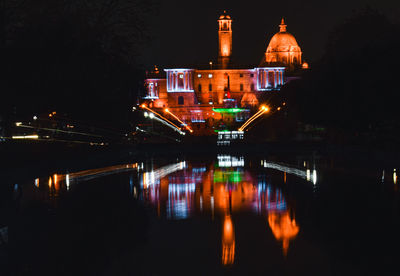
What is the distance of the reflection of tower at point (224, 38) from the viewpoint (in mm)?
177375

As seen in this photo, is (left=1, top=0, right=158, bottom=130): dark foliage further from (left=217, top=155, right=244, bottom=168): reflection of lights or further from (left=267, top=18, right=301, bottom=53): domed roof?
(left=267, top=18, right=301, bottom=53): domed roof

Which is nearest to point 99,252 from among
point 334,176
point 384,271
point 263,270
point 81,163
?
point 263,270

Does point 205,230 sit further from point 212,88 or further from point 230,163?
point 212,88

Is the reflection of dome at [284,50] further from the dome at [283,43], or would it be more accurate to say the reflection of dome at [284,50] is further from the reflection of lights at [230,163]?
the reflection of lights at [230,163]

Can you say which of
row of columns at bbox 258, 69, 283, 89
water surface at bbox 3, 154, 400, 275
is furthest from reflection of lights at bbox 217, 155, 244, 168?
row of columns at bbox 258, 69, 283, 89

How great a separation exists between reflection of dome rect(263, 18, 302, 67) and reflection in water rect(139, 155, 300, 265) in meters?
161

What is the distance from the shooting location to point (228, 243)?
834 cm

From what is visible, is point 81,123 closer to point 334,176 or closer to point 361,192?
point 334,176

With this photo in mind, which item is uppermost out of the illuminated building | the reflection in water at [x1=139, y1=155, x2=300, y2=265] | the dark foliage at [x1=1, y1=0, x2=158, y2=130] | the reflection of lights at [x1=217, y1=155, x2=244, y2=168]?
the illuminated building

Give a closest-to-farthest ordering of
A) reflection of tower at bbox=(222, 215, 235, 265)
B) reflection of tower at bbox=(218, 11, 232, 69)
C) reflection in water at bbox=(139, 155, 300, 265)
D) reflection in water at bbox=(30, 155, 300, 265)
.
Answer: reflection of tower at bbox=(222, 215, 235, 265) → reflection in water at bbox=(139, 155, 300, 265) → reflection in water at bbox=(30, 155, 300, 265) → reflection of tower at bbox=(218, 11, 232, 69)

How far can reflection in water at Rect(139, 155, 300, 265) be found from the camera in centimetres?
935

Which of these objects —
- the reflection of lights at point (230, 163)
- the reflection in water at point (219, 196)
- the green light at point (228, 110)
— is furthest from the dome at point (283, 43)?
the reflection in water at point (219, 196)

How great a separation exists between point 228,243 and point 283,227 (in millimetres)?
1534

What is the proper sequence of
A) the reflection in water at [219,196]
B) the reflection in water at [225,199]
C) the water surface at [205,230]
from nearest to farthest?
the water surface at [205,230], the reflection in water at [225,199], the reflection in water at [219,196]
